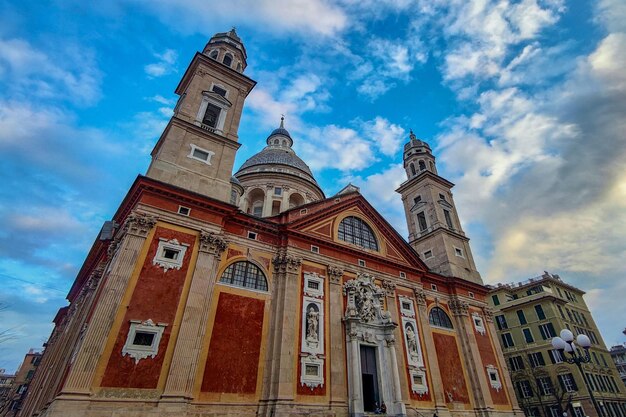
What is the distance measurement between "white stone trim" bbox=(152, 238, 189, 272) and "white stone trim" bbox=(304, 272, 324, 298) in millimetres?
7386

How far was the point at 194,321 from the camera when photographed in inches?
615

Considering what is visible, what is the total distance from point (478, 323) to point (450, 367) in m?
5.86

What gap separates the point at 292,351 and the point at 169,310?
6.63 meters

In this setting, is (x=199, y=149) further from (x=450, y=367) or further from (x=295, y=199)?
(x=450, y=367)

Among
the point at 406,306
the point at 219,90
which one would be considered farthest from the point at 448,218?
the point at 219,90

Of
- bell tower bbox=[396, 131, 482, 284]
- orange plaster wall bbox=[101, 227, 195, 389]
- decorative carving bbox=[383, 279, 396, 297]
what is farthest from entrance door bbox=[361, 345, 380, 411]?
bell tower bbox=[396, 131, 482, 284]

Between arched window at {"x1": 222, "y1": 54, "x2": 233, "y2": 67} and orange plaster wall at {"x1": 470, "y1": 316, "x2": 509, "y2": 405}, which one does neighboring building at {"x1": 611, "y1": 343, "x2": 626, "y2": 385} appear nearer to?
orange plaster wall at {"x1": 470, "y1": 316, "x2": 509, "y2": 405}

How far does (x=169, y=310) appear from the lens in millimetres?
15602

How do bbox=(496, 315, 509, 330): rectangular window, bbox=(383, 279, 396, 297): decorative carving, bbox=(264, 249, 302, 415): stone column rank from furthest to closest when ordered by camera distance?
bbox=(496, 315, 509, 330): rectangular window
bbox=(383, 279, 396, 297): decorative carving
bbox=(264, 249, 302, 415): stone column

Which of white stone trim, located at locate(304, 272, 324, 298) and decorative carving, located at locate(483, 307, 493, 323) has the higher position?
decorative carving, located at locate(483, 307, 493, 323)

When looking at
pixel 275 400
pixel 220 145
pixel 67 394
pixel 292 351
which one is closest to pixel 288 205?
pixel 220 145

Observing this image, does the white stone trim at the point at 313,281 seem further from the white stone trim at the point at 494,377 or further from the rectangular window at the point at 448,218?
the rectangular window at the point at 448,218

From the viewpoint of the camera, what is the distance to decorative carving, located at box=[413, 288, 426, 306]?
2542 centimetres

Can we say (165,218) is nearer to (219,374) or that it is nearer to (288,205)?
(219,374)
